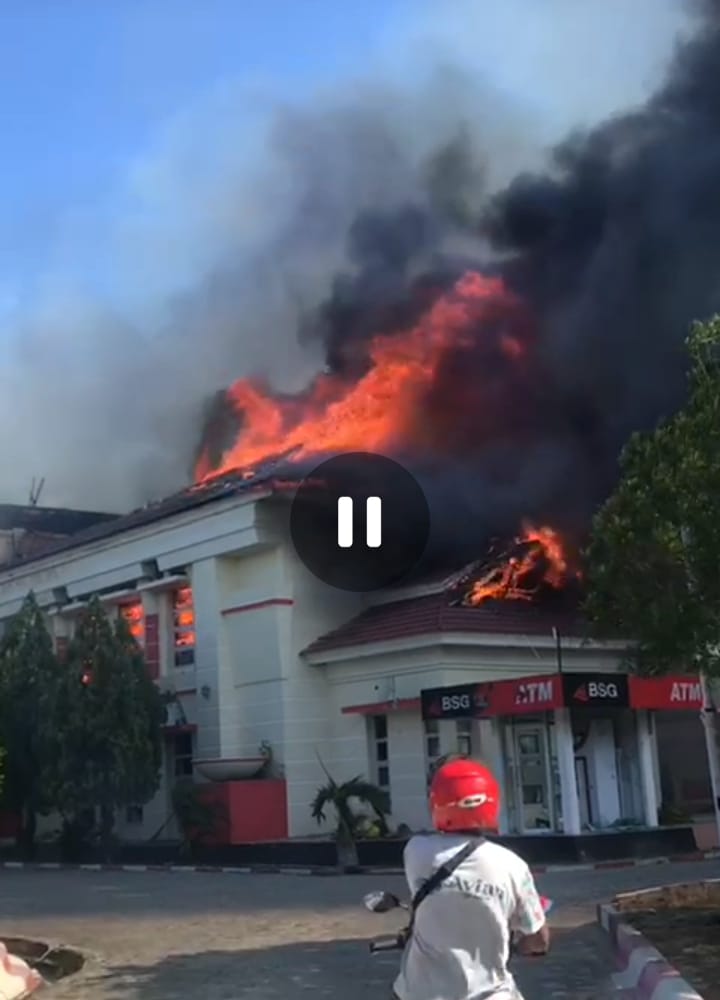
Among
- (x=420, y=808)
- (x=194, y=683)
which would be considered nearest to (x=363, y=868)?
(x=420, y=808)

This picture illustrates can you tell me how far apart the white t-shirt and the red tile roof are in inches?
761

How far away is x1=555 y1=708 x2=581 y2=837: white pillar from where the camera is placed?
20750 mm

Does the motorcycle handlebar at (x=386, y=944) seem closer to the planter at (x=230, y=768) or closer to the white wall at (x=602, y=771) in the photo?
the white wall at (x=602, y=771)

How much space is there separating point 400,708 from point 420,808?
1.83 metres

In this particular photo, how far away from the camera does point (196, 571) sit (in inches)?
1073

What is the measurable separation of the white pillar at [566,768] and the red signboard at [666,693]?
116cm

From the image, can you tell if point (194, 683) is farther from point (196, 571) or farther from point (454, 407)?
point (454, 407)

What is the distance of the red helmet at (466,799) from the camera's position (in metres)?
4.00

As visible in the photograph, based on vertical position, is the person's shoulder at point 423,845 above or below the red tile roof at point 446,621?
below

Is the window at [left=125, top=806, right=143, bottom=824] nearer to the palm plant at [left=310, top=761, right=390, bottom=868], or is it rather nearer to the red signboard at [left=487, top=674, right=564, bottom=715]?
the palm plant at [left=310, top=761, right=390, bottom=868]

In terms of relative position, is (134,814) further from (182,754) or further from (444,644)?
(444,644)

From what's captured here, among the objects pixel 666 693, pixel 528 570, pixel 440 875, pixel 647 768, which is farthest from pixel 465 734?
pixel 440 875

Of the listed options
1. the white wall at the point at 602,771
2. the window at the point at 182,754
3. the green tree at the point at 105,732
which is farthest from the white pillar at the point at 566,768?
the window at the point at 182,754

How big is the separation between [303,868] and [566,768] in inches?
184
